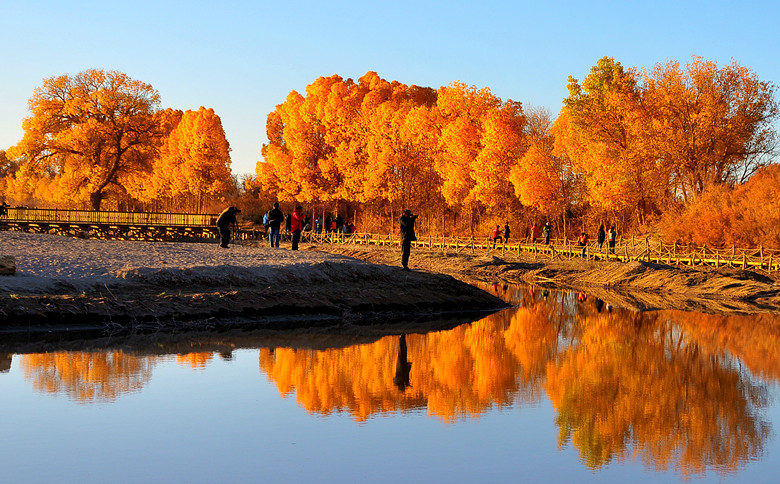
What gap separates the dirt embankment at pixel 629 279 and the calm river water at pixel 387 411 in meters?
11.4

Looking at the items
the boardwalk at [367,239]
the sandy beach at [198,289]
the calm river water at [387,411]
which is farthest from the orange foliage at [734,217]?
the calm river water at [387,411]

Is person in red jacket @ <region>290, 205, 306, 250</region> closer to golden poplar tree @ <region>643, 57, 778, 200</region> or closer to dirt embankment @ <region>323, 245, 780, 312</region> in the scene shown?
dirt embankment @ <region>323, 245, 780, 312</region>

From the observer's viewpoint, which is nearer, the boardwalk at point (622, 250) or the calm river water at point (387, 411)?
the calm river water at point (387, 411)

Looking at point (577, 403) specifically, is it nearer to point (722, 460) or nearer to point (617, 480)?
point (722, 460)

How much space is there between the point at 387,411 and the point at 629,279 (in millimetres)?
Result: 26123

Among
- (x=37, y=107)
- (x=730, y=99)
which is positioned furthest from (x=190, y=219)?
(x=730, y=99)

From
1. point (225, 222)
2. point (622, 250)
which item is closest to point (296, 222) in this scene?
point (225, 222)

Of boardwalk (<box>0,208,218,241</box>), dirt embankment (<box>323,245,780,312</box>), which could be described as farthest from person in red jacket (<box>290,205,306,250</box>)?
boardwalk (<box>0,208,218,241</box>)

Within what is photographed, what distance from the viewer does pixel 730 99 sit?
4441 centimetres

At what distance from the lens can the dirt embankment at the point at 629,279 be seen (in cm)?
2809

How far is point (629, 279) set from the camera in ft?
114

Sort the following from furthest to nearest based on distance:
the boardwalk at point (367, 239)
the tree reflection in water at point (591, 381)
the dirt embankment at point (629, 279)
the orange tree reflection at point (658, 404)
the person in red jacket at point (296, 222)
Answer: the boardwalk at point (367, 239) < the person in red jacket at point (296, 222) < the dirt embankment at point (629, 279) < the tree reflection in water at point (591, 381) < the orange tree reflection at point (658, 404)

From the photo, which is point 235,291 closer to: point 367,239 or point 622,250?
point 622,250

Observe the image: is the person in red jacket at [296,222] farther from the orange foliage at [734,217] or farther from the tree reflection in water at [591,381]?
the orange foliage at [734,217]
